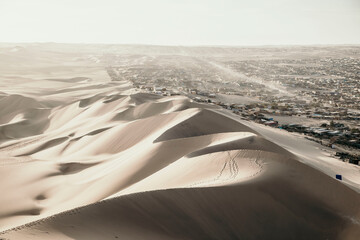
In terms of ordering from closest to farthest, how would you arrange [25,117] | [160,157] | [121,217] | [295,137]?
[121,217], [160,157], [295,137], [25,117]

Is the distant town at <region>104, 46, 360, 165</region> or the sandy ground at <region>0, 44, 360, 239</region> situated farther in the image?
the distant town at <region>104, 46, 360, 165</region>

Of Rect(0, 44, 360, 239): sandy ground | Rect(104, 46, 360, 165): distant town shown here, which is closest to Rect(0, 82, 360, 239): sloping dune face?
Rect(0, 44, 360, 239): sandy ground

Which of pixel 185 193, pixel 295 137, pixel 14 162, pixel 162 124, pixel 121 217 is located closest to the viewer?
pixel 121 217

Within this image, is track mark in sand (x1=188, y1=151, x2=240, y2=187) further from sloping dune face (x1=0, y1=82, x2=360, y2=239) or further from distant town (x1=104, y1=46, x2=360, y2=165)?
distant town (x1=104, y1=46, x2=360, y2=165)

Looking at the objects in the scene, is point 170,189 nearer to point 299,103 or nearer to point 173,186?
point 173,186

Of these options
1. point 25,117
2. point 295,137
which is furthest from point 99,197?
point 25,117

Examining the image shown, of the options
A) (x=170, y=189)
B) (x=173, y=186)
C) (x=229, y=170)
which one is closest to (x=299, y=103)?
(x=229, y=170)

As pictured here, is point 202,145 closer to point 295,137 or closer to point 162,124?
point 162,124
